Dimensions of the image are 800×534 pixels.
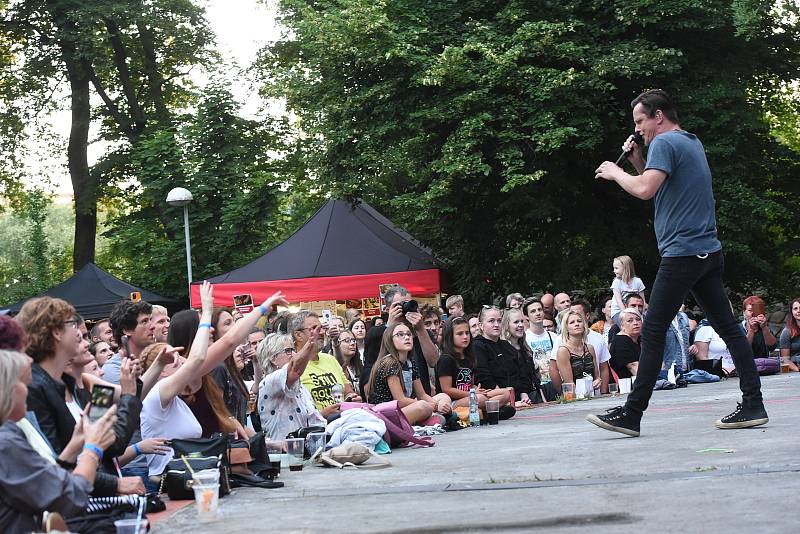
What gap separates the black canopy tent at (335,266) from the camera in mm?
23844

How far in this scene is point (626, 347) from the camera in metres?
15.6

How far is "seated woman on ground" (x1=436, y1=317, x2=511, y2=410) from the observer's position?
12961 mm

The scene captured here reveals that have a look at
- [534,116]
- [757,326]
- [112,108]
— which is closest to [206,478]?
[757,326]

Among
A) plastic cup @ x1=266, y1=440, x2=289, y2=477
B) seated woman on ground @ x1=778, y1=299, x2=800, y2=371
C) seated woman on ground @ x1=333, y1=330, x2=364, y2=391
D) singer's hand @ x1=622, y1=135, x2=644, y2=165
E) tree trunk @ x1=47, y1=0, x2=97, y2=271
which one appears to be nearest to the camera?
singer's hand @ x1=622, y1=135, x2=644, y2=165

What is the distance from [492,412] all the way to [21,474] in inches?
320

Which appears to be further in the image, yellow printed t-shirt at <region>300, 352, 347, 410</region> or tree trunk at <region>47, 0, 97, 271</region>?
tree trunk at <region>47, 0, 97, 271</region>

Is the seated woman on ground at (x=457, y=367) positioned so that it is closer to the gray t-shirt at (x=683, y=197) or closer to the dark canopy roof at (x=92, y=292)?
the gray t-shirt at (x=683, y=197)

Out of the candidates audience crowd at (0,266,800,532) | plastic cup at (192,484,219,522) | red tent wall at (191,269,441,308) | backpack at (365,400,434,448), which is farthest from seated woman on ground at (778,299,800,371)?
plastic cup at (192,484,219,522)

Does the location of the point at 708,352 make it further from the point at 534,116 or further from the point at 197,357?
the point at 197,357

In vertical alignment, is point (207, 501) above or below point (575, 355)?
below

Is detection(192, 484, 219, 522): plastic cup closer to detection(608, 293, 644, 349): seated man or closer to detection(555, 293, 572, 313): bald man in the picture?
detection(608, 293, 644, 349): seated man

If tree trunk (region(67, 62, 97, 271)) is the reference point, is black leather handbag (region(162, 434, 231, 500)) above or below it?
below

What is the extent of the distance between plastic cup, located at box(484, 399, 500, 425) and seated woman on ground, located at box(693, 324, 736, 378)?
6167 millimetres

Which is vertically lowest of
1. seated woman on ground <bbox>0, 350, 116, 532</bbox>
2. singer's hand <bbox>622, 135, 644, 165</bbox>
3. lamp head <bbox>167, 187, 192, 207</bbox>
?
seated woman on ground <bbox>0, 350, 116, 532</bbox>
